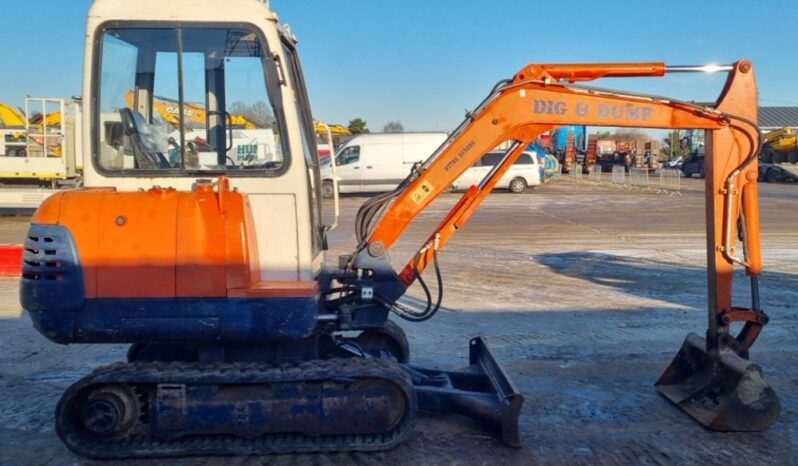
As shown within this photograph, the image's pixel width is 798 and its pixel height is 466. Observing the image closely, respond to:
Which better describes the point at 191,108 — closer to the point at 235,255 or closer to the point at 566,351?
the point at 235,255

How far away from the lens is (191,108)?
496 cm

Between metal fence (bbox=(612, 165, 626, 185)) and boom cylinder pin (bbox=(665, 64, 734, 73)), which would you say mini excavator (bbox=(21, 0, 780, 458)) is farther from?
metal fence (bbox=(612, 165, 626, 185))

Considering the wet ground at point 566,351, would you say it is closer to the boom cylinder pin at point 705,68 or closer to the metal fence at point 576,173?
the boom cylinder pin at point 705,68

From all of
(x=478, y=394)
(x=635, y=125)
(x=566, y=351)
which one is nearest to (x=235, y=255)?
(x=478, y=394)

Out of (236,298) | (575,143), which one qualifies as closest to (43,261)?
(236,298)

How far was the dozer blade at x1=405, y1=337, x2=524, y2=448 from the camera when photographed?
16.4 feet

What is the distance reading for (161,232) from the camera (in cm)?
466

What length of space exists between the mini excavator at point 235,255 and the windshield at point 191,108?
0.5 inches

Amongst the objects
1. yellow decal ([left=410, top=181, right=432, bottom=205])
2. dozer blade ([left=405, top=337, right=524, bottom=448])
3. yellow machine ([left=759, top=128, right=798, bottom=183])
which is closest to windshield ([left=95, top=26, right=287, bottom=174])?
yellow decal ([left=410, top=181, right=432, bottom=205])

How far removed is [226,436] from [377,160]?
23.8 metres

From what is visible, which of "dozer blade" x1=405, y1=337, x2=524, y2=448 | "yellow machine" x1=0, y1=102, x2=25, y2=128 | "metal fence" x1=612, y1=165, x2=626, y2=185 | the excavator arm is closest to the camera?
"dozer blade" x1=405, y1=337, x2=524, y2=448

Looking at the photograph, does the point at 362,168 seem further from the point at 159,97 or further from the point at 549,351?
the point at 159,97

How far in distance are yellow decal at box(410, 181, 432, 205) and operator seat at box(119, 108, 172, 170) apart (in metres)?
1.66

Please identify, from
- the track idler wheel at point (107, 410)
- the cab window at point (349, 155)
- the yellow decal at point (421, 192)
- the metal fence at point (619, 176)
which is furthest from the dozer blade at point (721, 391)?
the metal fence at point (619, 176)
